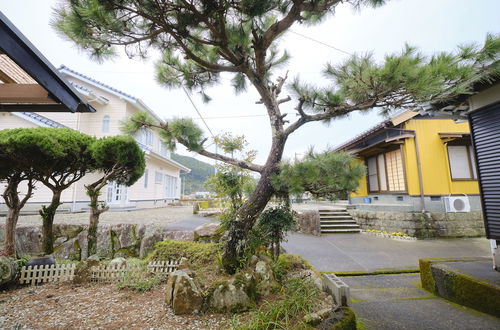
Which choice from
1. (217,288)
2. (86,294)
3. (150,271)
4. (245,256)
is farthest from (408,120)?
(86,294)

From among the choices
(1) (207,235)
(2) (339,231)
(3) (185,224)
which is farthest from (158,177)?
(2) (339,231)

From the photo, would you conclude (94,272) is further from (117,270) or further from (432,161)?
(432,161)

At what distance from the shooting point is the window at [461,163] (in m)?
7.32

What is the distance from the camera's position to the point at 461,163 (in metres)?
7.42

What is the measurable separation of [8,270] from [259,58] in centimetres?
475

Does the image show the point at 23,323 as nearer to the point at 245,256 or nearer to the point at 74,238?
the point at 245,256

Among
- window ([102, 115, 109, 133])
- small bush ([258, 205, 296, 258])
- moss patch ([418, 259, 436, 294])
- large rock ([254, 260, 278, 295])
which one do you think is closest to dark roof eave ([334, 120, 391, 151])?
moss patch ([418, 259, 436, 294])

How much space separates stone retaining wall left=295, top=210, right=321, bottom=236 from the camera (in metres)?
7.17

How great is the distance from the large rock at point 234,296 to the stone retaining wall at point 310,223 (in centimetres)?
507

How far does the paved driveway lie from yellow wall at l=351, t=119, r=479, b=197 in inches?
64.2

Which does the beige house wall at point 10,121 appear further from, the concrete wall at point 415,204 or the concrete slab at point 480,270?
the concrete wall at point 415,204

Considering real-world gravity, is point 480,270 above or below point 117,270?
above

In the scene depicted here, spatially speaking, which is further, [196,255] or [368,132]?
[368,132]

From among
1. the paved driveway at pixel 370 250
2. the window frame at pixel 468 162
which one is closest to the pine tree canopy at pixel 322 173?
the paved driveway at pixel 370 250
